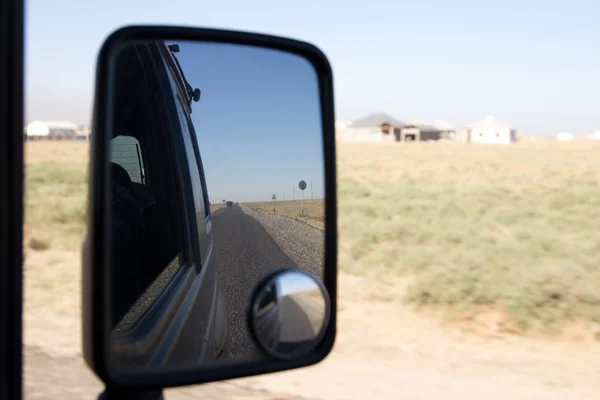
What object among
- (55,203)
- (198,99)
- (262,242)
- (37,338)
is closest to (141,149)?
(198,99)

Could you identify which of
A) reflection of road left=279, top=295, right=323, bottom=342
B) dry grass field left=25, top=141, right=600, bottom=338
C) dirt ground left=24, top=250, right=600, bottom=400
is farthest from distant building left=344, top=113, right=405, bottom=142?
reflection of road left=279, top=295, right=323, bottom=342

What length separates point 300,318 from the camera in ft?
5.28

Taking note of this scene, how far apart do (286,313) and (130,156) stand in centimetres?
93

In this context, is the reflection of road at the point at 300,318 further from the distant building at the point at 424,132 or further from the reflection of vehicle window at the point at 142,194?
the distant building at the point at 424,132

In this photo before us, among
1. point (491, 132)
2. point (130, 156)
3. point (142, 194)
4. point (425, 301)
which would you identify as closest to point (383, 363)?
point (425, 301)

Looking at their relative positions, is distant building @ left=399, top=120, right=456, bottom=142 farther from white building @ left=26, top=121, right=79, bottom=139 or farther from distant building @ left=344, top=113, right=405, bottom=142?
white building @ left=26, top=121, right=79, bottom=139

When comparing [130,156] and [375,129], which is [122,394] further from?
[375,129]

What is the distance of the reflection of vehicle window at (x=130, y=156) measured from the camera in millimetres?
2047

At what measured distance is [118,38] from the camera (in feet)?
4.73

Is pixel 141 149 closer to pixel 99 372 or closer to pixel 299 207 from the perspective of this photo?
pixel 299 207

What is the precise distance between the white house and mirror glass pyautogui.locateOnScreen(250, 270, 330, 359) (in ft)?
322

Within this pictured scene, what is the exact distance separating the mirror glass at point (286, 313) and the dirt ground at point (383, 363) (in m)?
3.33

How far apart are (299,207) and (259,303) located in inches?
28.2

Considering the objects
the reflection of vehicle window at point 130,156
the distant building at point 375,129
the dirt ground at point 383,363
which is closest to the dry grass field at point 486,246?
the dirt ground at point 383,363
